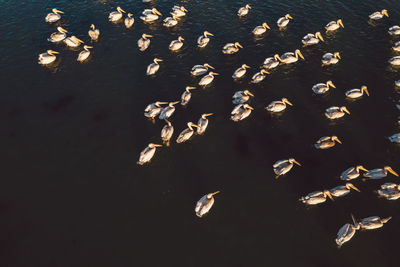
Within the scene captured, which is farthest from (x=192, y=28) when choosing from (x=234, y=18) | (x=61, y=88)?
(x=61, y=88)

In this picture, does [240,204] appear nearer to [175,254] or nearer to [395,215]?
[175,254]

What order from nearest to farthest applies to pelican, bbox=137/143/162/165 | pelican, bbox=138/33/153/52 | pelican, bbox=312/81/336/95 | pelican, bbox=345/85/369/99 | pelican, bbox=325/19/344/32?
pelican, bbox=137/143/162/165 → pelican, bbox=345/85/369/99 → pelican, bbox=312/81/336/95 → pelican, bbox=138/33/153/52 → pelican, bbox=325/19/344/32

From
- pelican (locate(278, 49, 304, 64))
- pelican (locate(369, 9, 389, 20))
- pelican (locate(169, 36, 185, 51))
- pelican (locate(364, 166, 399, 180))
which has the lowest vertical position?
pelican (locate(364, 166, 399, 180))

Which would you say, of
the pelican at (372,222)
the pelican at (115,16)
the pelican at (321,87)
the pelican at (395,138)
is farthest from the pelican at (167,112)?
the pelican at (115,16)

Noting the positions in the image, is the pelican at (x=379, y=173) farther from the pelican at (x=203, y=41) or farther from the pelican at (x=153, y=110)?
the pelican at (x=203, y=41)

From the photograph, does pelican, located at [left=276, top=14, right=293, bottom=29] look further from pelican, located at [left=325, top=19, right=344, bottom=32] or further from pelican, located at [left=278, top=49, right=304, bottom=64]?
pelican, located at [left=278, top=49, right=304, bottom=64]

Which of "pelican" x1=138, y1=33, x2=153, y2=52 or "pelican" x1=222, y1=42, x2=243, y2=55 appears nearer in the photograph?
"pelican" x1=222, y1=42, x2=243, y2=55

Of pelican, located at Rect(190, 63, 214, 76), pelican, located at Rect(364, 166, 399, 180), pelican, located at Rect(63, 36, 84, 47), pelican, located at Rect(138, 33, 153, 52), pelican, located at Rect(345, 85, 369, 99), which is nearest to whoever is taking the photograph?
pelican, located at Rect(364, 166, 399, 180)

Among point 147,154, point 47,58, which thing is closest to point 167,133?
point 147,154

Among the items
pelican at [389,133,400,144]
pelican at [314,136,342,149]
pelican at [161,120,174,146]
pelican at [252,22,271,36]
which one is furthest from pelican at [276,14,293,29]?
pelican at [161,120,174,146]
